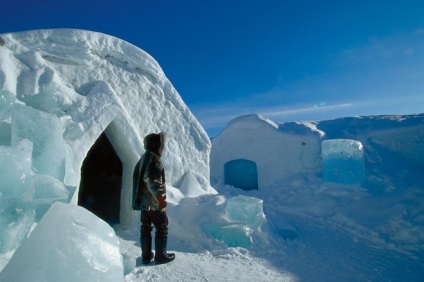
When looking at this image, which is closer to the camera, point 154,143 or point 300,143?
point 154,143

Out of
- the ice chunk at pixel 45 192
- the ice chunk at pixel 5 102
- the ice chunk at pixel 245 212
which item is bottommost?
the ice chunk at pixel 245 212

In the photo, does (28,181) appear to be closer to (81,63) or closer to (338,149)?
(81,63)

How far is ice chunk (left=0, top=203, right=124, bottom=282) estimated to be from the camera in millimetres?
1516

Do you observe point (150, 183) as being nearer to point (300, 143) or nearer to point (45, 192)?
point (45, 192)

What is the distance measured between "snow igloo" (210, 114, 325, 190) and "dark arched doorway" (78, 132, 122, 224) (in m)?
Answer: 5.94

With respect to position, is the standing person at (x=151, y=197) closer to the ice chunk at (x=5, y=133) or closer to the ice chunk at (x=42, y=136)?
the ice chunk at (x=42, y=136)

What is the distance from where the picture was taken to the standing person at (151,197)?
117 inches

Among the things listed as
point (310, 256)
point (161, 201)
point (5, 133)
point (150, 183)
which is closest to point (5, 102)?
point (5, 133)

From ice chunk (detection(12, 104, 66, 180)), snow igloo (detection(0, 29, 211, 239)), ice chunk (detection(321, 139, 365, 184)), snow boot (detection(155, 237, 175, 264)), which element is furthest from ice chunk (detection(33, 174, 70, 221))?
ice chunk (detection(321, 139, 365, 184))

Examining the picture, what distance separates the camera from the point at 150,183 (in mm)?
2949

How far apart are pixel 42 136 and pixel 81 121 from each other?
1.18 meters

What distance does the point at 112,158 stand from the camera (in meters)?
7.28

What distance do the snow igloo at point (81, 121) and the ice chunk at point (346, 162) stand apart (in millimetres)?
5115

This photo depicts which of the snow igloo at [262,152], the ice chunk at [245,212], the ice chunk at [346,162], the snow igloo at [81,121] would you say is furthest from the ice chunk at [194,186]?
the snow igloo at [262,152]
